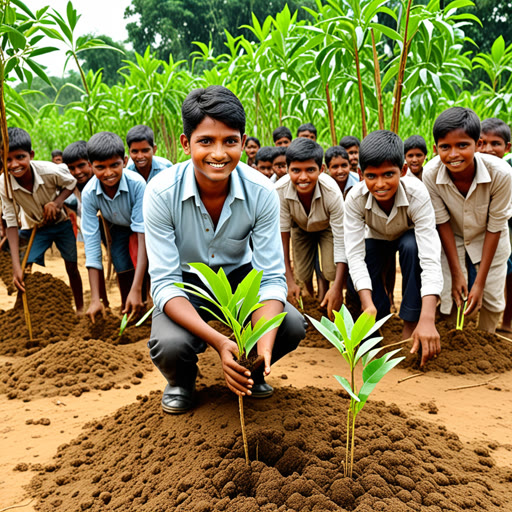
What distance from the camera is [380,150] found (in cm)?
257

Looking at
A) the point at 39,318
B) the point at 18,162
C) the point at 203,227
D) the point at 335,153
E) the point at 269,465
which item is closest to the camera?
the point at 269,465

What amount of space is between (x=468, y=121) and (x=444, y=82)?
1.18 m

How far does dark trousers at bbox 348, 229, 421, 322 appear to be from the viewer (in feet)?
9.25

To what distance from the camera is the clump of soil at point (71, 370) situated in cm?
270

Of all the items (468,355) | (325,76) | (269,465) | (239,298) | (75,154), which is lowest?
(468,355)

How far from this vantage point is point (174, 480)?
1583 millimetres

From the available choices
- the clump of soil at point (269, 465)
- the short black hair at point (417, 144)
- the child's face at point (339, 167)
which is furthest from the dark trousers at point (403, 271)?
the short black hair at point (417, 144)

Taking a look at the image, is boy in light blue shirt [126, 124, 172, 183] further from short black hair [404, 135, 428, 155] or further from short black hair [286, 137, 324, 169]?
short black hair [404, 135, 428, 155]

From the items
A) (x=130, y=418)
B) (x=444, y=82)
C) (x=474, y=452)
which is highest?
(x=444, y=82)

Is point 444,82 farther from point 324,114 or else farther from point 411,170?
point 324,114

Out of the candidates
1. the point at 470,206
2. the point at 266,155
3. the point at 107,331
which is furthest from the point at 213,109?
the point at 266,155

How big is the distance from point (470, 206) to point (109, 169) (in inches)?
86.1

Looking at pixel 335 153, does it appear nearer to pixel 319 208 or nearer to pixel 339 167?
pixel 339 167

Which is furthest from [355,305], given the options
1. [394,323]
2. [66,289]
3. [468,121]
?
[66,289]
